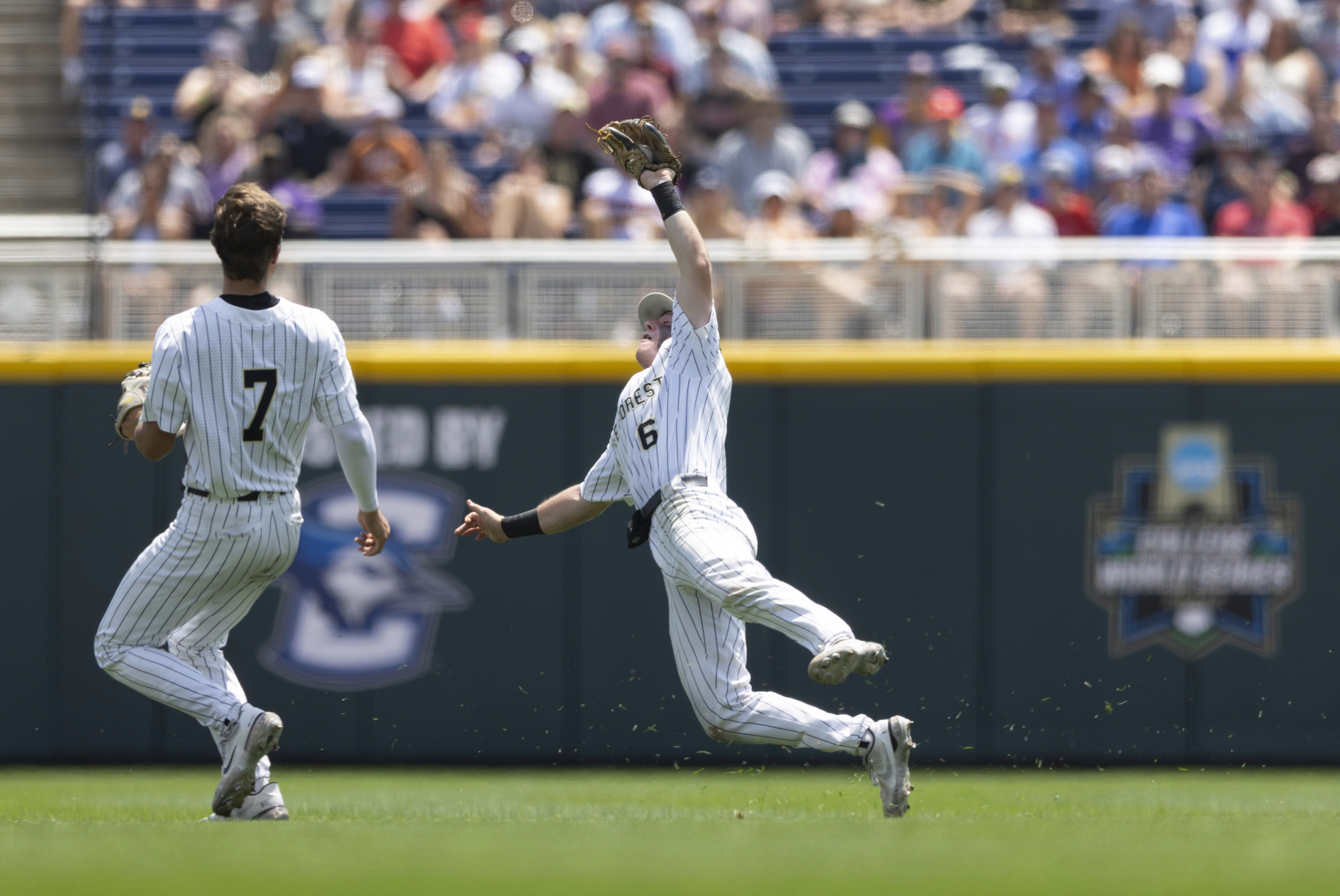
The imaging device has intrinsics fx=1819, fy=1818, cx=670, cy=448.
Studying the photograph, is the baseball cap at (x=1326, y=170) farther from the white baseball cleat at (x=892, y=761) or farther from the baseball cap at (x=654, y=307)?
the white baseball cleat at (x=892, y=761)

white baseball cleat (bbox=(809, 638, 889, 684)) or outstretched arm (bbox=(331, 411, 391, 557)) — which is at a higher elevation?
outstretched arm (bbox=(331, 411, 391, 557))

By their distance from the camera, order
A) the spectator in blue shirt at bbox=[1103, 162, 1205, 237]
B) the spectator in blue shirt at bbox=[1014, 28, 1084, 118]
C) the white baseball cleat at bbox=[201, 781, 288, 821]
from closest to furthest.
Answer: the white baseball cleat at bbox=[201, 781, 288, 821]
the spectator in blue shirt at bbox=[1103, 162, 1205, 237]
the spectator in blue shirt at bbox=[1014, 28, 1084, 118]

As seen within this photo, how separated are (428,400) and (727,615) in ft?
11.8

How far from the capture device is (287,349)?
5.73 meters

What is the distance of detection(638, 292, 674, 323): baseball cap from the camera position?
6047 millimetres

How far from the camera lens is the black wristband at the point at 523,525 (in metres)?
6.31

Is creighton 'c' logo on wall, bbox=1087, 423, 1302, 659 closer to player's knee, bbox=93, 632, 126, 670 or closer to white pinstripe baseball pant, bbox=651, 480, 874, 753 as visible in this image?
white pinstripe baseball pant, bbox=651, 480, 874, 753

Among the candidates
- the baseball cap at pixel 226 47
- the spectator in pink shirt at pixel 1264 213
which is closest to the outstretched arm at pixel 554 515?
the spectator in pink shirt at pixel 1264 213

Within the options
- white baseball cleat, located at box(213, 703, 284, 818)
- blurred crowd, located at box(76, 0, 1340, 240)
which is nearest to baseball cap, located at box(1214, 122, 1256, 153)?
blurred crowd, located at box(76, 0, 1340, 240)

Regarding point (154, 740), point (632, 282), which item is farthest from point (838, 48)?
point (154, 740)

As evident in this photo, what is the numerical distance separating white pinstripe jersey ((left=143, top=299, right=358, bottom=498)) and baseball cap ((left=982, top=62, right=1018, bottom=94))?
278 inches

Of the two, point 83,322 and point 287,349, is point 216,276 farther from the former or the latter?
point 287,349

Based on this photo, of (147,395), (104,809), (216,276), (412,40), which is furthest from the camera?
(412,40)

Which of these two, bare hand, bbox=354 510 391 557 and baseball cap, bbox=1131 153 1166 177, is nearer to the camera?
bare hand, bbox=354 510 391 557
